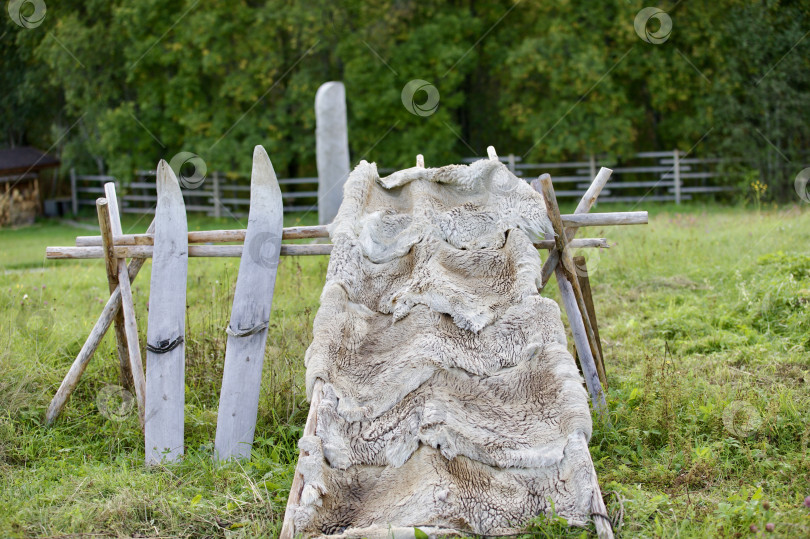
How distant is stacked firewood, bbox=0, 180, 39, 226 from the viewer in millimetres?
19703

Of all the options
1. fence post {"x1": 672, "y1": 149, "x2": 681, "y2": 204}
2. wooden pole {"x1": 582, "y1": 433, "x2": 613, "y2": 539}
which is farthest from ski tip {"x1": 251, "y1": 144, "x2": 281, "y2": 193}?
fence post {"x1": 672, "y1": 149, "x2": 681, "y2": 204}

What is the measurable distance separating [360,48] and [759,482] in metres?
16.8

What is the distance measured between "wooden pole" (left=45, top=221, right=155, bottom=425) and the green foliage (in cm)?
1483

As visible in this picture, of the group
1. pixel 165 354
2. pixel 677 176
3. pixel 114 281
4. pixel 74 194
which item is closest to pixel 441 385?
pixel 165 354

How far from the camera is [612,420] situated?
4.62 m

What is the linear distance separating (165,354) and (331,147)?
784 cm

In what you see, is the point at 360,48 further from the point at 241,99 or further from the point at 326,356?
the point at 326,356

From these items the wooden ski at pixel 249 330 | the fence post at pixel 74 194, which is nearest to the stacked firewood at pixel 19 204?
the fence post at pixel 74 194

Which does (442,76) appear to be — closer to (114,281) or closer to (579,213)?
(579,213)

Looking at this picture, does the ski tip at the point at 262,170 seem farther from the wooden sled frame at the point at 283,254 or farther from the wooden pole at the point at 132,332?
the wooden pole at the point at 132,332

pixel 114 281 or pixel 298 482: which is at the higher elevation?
pixel 114 281

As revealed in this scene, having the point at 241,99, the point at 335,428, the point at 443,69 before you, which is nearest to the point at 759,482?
the point at 335,428

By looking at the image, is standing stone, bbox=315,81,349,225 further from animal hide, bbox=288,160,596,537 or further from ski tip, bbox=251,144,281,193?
animal hide, bbox=288,160,596,537

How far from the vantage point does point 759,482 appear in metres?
3.88
